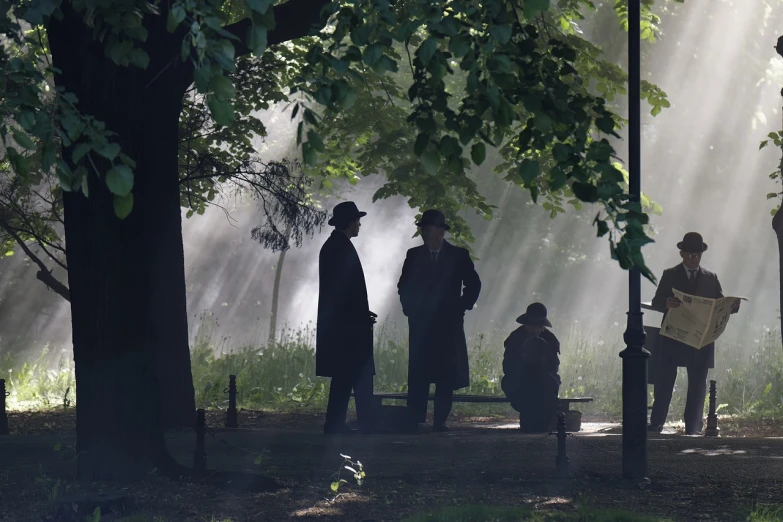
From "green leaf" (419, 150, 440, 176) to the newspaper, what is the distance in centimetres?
598

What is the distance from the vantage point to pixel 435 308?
10625 millimetres

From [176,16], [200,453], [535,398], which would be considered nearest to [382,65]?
[176,16]

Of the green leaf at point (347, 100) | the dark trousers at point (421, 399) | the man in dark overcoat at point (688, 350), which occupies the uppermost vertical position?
the green leaf at point (347, 100)

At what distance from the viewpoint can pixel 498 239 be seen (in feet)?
101

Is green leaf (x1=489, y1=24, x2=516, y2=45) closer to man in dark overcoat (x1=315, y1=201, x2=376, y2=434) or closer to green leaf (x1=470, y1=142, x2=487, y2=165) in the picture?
green leaf (x1=470, y1=142, x2=487, y2=165)

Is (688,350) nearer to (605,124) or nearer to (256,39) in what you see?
(605,124)

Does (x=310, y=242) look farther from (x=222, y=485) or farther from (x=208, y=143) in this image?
(x=222, y=485)

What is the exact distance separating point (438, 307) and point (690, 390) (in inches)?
118

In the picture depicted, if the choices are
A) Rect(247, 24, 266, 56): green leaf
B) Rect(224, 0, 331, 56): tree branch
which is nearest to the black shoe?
Rect(224, 0, 331, 56): tree branch

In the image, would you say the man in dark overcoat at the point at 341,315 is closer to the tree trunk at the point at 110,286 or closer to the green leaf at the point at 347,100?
the tree trunk at the point at 110,286

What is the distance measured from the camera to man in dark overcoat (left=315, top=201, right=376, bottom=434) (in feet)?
33.2

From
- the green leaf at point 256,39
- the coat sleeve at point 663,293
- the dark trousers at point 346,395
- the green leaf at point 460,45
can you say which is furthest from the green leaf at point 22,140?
the coat sleeve at point 663,293

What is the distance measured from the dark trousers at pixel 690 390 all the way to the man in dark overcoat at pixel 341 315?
11.0ft

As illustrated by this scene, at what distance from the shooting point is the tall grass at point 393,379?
14797 mm
